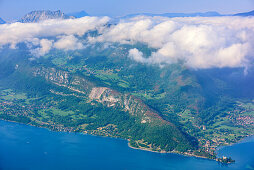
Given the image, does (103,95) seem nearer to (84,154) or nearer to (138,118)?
(138,118)

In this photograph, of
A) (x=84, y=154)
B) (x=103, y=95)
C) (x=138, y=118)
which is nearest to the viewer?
(x=84, y=154)

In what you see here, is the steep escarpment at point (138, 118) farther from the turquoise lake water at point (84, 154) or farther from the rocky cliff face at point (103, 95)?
the turquoise lake water at point (84, 154)

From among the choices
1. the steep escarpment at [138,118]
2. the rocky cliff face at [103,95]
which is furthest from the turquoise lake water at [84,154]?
the rocky cliff face at [103,95]

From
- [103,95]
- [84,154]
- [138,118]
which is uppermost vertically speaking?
[103,95]

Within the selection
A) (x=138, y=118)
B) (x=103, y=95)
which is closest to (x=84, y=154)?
(x=138, y=118)

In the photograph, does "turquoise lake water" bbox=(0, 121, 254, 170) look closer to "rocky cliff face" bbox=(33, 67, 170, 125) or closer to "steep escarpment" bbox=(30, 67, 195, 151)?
"steep escarpment" bbox=(30, 67, 195, 151)

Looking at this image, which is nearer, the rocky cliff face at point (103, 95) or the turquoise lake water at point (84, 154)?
the turquoise lake water at point (84, 154)

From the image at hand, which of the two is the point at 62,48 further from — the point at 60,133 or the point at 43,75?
the point at 60,133
